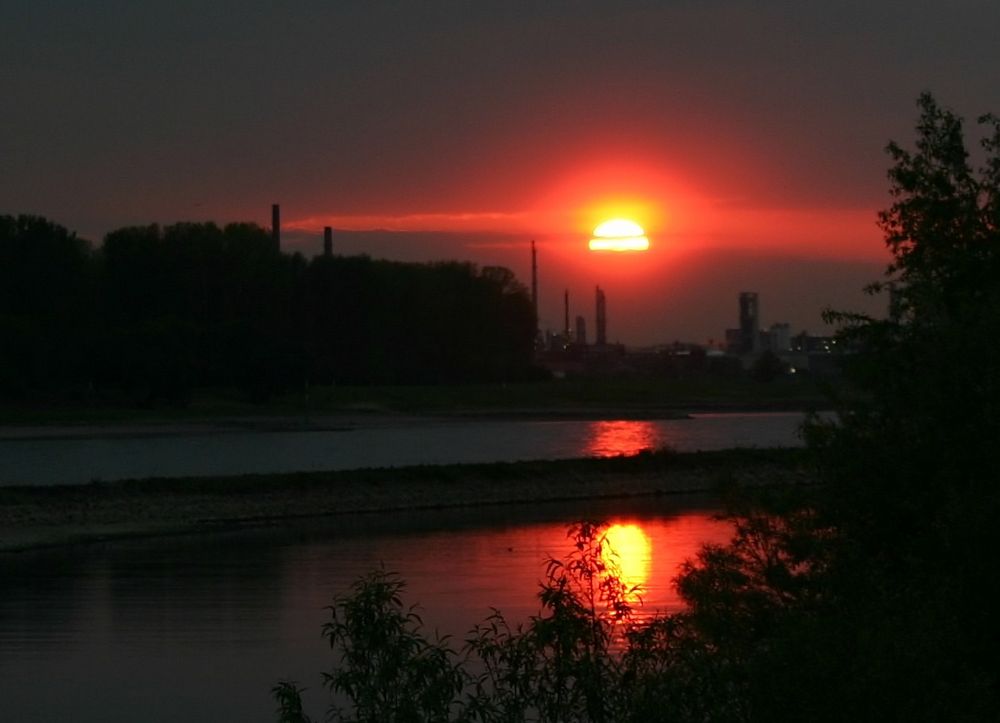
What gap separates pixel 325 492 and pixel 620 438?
44.9 meters

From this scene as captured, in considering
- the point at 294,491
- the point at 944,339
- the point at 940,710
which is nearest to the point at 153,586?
the point at 294,491

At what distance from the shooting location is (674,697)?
1055cm

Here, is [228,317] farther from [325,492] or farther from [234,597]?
Result: [234,597]

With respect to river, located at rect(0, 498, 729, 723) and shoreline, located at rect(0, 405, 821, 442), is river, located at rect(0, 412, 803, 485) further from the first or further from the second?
river, located at rect(0, 498, 729, 723)

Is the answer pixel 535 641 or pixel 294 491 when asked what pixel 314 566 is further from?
pixel 535 641

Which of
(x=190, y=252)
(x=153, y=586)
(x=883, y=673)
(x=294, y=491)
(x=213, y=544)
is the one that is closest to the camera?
(x=883, y=673)

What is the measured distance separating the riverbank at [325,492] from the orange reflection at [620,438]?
8165 millimetres

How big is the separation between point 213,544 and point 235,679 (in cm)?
1819

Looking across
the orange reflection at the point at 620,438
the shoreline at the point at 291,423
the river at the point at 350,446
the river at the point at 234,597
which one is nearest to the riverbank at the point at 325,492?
the river at the point at 234,597

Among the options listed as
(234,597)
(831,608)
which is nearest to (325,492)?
(234,597)

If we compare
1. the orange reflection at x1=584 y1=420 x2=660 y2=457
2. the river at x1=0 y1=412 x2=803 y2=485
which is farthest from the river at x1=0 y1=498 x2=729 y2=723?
the orange reflection at x1=584 y1=420 x2=660 y2=457

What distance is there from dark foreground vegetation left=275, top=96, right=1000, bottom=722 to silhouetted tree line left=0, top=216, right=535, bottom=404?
89660mm

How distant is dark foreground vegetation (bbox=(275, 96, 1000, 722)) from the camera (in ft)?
30.1

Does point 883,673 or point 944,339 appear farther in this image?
point 944,339
